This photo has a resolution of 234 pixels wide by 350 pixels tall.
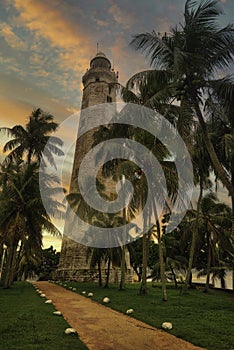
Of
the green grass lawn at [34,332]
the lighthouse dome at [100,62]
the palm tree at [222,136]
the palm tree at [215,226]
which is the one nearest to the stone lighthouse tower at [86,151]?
the lighthouse dome at [100,62]

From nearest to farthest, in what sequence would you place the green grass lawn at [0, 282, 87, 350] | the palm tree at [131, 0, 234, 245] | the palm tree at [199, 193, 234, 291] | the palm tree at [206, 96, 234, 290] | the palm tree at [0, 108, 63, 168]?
the green grass lawn at [0, 282, 87, 350] → the palm tree at [131, 0, 234, 245] → the palm tree at [206, 96, 234, 290] → the palm tree at [199, 193, 234, 291] → the palm tree at [0, 108, 63, 168]

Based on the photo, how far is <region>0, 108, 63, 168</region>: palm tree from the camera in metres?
22.6

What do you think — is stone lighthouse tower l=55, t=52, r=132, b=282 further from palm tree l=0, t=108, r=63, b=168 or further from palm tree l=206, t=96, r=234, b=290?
palm tree l=206, t=96, r=234, b=290

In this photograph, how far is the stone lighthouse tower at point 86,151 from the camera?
2728 cm

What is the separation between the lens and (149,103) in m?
11.1

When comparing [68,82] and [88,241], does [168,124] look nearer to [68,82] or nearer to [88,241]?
[68,82]

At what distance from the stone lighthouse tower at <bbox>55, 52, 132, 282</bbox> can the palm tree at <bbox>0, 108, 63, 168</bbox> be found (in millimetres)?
6286

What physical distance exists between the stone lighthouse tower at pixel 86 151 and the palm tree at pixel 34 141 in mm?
6286

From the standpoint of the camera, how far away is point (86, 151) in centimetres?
3100

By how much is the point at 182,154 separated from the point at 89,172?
16.8 meters

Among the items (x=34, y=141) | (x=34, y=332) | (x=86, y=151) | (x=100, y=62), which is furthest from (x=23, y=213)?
(x=100, y=62)

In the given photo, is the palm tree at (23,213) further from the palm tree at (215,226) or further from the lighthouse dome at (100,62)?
the lighthouse dome at (100,62)

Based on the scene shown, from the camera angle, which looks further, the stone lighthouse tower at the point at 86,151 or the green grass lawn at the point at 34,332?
the stone lighthouse tower at the point at 86,151

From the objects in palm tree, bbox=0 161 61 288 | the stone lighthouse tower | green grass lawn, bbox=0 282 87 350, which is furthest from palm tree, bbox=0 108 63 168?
green grass lawn, bbox=0 282 87 350
